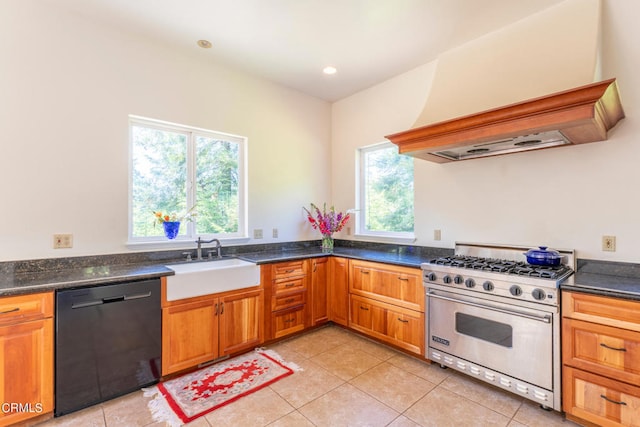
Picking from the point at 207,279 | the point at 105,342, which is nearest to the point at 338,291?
the point at 207,279

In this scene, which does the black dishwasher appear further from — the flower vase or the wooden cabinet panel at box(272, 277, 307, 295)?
the flower vase

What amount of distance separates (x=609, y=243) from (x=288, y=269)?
8.65 feet

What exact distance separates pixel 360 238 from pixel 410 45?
7.33ft

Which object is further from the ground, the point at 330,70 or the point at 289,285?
the point at 330,70

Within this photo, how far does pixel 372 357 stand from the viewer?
271 centimetres

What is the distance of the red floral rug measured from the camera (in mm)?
1950

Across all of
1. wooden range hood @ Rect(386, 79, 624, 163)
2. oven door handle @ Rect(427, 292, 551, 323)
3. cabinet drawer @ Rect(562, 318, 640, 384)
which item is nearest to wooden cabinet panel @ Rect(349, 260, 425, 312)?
oven door handle @ Rect(427, 292, 551, 323)

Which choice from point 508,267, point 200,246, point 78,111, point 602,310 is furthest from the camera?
point 200,246

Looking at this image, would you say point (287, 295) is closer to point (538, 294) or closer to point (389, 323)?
point (389, 323)

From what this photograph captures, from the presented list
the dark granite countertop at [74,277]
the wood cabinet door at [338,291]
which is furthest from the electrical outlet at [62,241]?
the wood cabinet door at [338,291]

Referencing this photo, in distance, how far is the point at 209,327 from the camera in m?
2.48

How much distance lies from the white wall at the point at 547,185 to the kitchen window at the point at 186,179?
6.30ft

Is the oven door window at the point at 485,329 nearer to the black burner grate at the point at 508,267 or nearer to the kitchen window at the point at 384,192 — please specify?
the black burner grate at the point at 508,267

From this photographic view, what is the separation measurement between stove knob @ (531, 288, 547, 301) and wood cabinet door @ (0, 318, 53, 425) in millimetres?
3136
